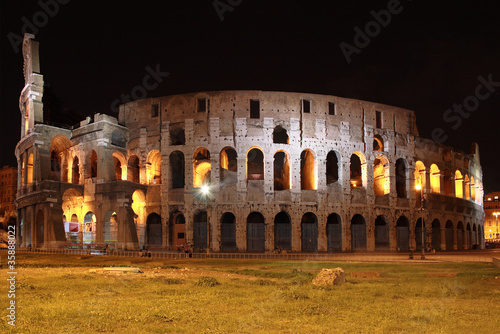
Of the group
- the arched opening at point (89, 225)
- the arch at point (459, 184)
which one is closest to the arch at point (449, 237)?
the arch at point (459, 184)

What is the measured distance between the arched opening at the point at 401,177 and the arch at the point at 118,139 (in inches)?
984

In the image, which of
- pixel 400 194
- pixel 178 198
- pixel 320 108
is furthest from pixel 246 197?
pixel 400 194

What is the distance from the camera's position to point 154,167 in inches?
1614

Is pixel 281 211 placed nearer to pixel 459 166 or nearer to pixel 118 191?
pixel 118 191

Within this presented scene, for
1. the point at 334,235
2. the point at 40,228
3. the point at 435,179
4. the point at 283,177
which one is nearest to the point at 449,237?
the point at 435,179

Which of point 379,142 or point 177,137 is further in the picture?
point 379,142

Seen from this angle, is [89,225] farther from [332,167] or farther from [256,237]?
[332,167]

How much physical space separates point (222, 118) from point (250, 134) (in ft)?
8.56

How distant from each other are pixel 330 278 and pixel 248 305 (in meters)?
4.29

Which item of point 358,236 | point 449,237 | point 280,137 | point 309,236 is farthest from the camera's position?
point 449,237

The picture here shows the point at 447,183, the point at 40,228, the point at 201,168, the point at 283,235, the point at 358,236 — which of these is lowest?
the point at 358,236

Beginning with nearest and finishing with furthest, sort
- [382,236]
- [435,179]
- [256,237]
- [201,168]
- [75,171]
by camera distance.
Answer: [256,237] → [201,168] → [382,236] → [75,171] → [435,179]

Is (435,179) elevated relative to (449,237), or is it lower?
elevated

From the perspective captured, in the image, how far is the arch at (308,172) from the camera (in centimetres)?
3959
